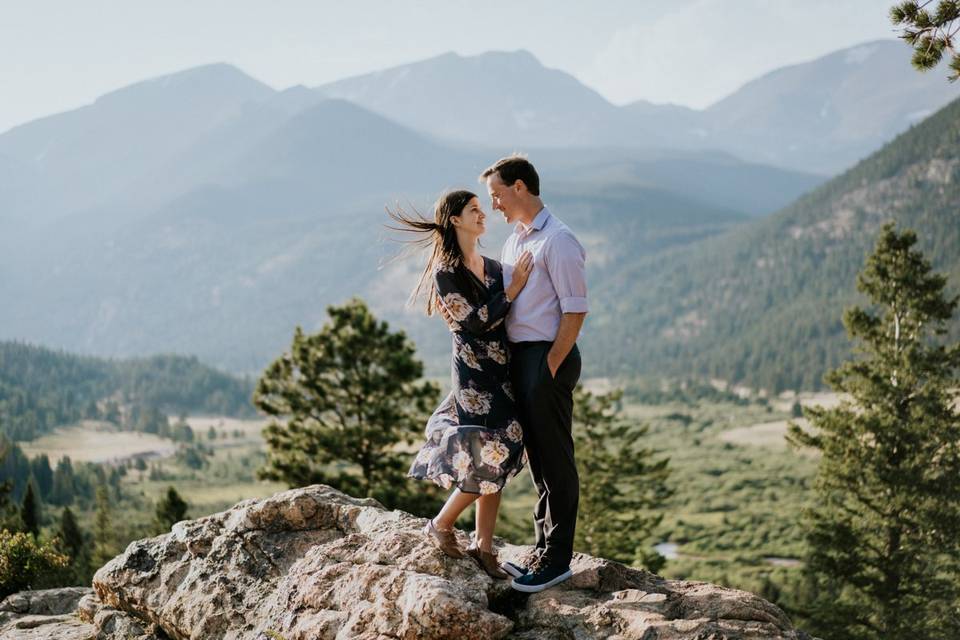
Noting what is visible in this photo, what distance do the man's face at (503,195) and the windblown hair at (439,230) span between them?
18 centimetres

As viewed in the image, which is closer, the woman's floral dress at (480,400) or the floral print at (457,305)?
the floral print at (457,305)

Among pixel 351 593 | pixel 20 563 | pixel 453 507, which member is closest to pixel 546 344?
pixel 453 507

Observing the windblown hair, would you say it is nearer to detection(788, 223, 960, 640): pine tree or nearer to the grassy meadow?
detection(788, 223, 960, 640): pine tree

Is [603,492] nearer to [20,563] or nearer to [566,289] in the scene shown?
[20,563]

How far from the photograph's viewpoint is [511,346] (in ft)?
22.2

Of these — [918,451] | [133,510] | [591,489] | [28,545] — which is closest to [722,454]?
[133,510]

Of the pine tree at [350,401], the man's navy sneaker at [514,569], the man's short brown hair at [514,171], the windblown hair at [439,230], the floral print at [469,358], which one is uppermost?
the man's short brown hair at [514,171]

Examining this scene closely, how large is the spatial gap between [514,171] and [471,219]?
524 mm

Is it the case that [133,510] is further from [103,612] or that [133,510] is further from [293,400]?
[103,612]

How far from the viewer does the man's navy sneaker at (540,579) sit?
688 cm

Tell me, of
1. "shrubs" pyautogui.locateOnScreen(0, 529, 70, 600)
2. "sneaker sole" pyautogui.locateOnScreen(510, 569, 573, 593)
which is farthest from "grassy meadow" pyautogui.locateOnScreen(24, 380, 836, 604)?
"sneaker sole" pyautogui.locateOnScreen(510, 569, 573, 593)

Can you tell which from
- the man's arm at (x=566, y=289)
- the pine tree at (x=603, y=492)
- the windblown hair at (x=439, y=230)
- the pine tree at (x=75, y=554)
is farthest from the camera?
the pine tree at (x=75, y=554)

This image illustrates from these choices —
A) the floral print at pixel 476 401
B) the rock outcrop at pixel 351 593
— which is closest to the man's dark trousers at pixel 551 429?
the floral print at pixel 476 401

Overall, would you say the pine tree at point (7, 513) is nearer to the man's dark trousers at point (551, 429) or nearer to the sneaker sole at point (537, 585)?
the sneaker sole at point (537, 585)
